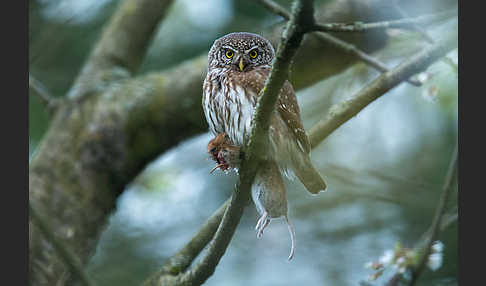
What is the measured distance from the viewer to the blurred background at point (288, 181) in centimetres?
500

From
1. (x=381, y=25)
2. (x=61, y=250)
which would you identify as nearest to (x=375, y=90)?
(x=381, y=25)

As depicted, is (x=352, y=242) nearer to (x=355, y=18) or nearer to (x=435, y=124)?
(x=435, y=124)

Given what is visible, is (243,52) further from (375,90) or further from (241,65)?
(375,90)

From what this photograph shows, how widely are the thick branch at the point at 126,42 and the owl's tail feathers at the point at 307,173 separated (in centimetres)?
305

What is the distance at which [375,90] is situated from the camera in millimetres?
2811

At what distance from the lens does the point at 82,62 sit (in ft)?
20.9

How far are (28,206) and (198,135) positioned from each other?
9.30ft

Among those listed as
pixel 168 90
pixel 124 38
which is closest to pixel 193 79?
pixel 168 90

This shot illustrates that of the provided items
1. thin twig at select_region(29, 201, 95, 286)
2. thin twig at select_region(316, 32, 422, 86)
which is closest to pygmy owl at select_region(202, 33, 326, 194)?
thin twig at select_region(316, 32, 422, 86)

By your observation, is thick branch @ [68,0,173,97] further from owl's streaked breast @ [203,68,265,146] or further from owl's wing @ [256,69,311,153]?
owl's wing @ [256,69,311,153]

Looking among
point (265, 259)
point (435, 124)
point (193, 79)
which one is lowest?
point (265, 259)

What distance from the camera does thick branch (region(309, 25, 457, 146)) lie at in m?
2.81

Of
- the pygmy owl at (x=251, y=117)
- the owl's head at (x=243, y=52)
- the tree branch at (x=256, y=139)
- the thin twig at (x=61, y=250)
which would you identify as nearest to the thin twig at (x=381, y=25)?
the tree branch at (x=256, y=139)

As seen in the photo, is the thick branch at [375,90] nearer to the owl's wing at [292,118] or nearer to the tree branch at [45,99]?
the owl's wing at [292,118]
